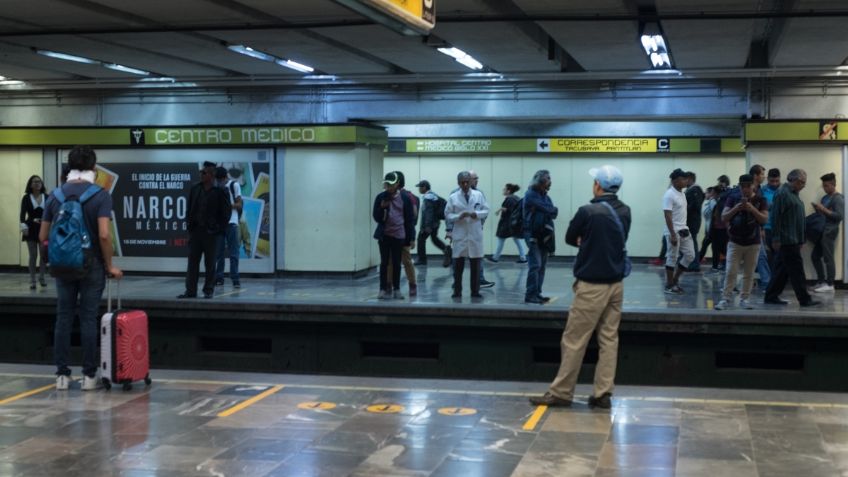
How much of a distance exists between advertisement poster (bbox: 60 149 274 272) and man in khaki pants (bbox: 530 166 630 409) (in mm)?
9859

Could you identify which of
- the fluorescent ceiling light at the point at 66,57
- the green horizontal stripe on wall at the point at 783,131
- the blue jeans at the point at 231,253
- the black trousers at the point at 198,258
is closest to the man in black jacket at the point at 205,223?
the black trousers at the point at 198,258

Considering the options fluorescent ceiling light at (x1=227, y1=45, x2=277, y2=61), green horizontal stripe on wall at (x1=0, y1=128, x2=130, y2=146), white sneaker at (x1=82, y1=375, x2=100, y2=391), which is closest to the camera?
white sneaker at (x1=82, y1=375, x2=100, y2=391)

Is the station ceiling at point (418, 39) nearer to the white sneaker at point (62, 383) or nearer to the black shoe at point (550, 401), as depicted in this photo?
the white sneaker at point (62, 383)

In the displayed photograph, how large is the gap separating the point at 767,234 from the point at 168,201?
10.1 m

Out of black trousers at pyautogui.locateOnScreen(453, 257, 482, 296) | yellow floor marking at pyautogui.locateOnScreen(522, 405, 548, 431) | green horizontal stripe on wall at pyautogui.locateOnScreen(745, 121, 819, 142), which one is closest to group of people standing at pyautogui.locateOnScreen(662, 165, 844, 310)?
green horizontal stripe on wall at pyautogui.locateOnScreen(745, 121, 819, 142)

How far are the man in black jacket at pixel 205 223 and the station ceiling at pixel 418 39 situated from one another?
188 centimetres

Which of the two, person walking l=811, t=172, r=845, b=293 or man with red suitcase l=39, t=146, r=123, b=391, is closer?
man with red suitcase l=39, t=146, r=123, b=391

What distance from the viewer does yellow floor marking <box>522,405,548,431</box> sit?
7.36 m

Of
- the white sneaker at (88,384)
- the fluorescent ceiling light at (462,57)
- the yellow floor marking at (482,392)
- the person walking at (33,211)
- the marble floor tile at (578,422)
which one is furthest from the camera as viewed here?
the person walking at (33,211)

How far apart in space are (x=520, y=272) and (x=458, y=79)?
4115mm

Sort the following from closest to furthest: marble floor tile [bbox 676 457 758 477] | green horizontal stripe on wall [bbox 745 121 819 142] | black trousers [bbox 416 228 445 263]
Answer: marble floor tile [bbox 676 457 758 477] < green horizontal stripe on wall [bbox 745 121 819 142] < black trousers [bbox 416 228 445 263]

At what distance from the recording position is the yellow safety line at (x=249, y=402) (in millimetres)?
7930

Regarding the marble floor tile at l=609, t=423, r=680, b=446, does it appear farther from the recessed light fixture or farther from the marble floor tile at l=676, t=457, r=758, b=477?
the recessed light fixture

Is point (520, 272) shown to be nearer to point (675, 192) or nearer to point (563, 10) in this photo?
point (675, 192)
